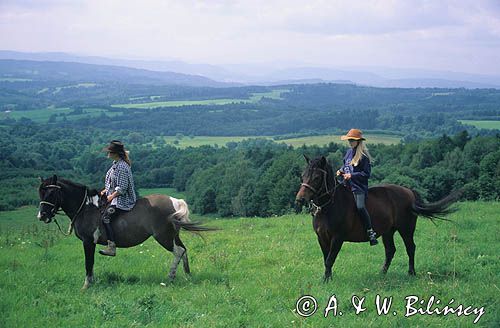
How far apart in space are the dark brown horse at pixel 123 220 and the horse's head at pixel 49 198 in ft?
0.06

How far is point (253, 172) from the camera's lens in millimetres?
79000

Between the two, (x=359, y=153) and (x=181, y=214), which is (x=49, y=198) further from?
(x=359, y=153)

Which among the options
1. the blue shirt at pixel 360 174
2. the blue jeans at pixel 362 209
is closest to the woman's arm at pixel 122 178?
the blue shirt at pixel 360 174

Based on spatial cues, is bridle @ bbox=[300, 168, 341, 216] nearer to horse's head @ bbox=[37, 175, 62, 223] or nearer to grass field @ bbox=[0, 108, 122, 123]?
horse's head @ bbox=[37, 175, 62, 223]

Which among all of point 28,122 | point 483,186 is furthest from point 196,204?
point 28,122

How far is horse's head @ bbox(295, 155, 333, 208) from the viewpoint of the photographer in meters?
9.11

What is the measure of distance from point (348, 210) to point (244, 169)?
69.4 metres

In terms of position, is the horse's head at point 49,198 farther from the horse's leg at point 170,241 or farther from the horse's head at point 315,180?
the horse's head at point 315,180

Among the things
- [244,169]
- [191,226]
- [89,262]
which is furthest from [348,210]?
[244,169]

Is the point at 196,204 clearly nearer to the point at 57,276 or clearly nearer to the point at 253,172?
the point at 253,172

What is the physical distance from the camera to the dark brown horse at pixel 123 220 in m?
10.0

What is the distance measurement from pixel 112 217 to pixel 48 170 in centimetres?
9957

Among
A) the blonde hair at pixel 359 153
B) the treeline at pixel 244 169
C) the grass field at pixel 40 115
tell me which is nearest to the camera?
the blonde hair at pixel 359 153

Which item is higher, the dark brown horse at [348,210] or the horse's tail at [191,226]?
the dark brown horse at [348,210]
